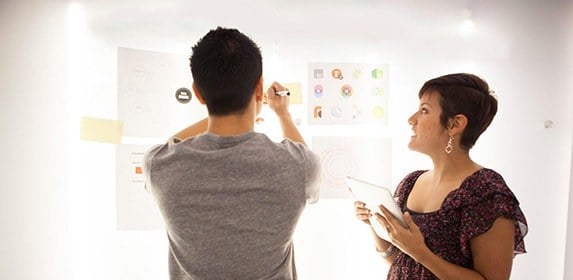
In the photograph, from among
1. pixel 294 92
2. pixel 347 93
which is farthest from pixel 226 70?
pixel 347 93

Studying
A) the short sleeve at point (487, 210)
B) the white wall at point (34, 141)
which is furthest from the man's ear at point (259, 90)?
the white wall at point (34, 141)

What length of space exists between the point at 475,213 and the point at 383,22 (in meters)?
0.77

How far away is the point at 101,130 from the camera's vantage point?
1229 mm

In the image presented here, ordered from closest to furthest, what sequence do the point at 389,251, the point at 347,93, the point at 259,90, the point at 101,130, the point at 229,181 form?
1. the point at 229,181
2. the point at 259,90
3. the point at 389,251
4. the point at 101,130
5. the point at 347,93

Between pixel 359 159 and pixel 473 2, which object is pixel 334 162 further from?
pixel 473 2

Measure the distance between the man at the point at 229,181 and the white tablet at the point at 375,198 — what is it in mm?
208

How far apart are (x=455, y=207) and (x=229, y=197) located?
0.57 meters

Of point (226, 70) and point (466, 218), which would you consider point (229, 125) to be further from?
point (466, 218)

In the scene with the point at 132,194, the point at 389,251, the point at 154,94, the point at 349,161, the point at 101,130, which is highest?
the point at 154,94

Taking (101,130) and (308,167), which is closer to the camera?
(308,167)

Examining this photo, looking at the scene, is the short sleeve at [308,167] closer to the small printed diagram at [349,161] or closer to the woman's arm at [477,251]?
the woman's arm at [477,251]

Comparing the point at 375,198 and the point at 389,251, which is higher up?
the point at 375,198

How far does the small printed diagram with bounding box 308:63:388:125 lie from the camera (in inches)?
52.5

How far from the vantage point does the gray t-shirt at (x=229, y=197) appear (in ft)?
2.35
